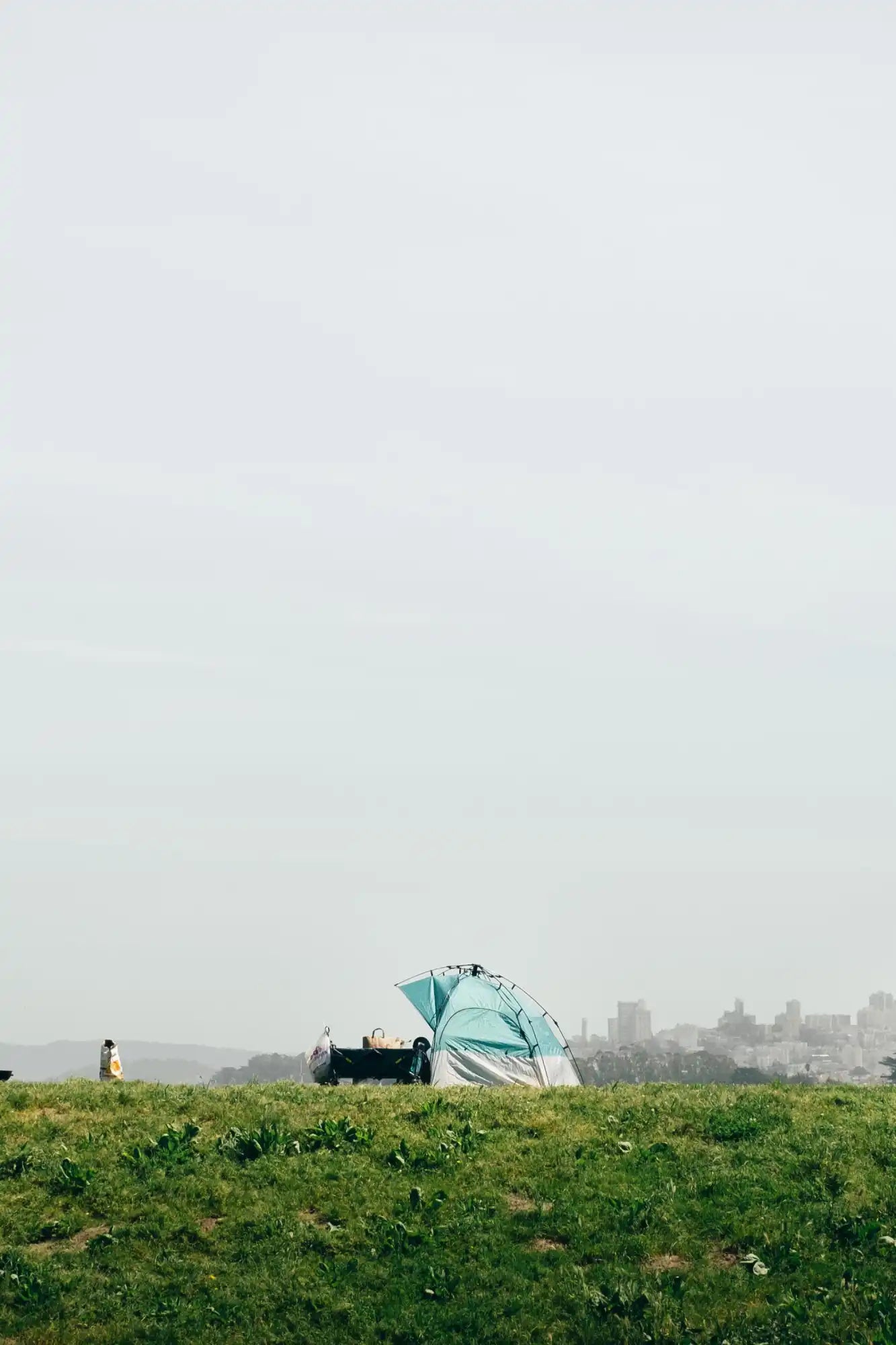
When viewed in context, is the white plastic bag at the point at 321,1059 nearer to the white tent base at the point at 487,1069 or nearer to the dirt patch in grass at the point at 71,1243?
the white tent base at the point at 487,1069

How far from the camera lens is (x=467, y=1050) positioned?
34.5m

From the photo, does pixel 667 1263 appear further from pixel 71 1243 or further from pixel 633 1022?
pixel 633 1022

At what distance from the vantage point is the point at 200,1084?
27406 millimetres

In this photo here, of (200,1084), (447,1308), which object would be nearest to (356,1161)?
(447,1308)

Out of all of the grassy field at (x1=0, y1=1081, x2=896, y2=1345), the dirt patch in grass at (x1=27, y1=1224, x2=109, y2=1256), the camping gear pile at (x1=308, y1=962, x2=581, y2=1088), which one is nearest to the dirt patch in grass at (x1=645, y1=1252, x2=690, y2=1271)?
the grassy field at (x1=0, y1=1081, x2=896, y2=1345)

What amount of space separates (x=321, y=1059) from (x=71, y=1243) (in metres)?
15.0

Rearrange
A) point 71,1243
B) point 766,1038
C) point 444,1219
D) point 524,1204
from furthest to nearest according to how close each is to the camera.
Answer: point 766,1038 < point 524,1204 < point 444,1219 < point 71,1243

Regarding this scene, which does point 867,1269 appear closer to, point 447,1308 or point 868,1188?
point 868,1188

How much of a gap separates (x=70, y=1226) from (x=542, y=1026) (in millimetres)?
18423

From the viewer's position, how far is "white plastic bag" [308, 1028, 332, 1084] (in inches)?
1336

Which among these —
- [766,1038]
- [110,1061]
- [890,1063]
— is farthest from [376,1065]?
[766,1038]

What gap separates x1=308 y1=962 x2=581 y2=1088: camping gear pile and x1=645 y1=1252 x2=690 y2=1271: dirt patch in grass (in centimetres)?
1418

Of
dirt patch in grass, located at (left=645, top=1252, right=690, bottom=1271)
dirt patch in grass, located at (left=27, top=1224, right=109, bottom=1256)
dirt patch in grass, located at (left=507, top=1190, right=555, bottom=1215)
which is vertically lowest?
dirt patch in grass, located at (left=645, top=1252, right=690, bottom=1271)

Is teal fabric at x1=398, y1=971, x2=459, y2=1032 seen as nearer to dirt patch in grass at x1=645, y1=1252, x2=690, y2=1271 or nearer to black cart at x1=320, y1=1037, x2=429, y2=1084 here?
black cart at x1=320, y1=1037, x2=429, y2=1084
